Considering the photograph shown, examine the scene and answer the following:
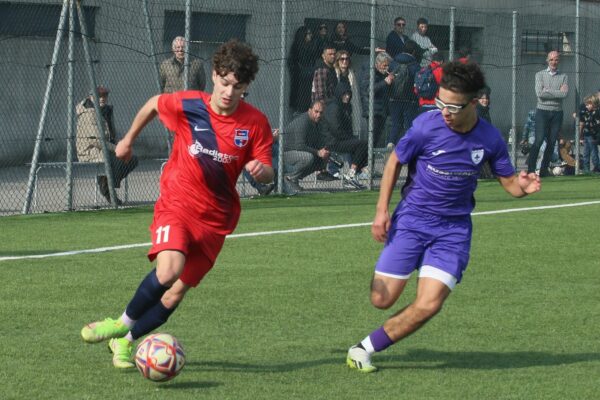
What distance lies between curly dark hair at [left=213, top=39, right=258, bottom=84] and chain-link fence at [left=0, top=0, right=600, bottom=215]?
8.58 meters

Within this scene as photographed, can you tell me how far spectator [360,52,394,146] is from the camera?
64.2 ft

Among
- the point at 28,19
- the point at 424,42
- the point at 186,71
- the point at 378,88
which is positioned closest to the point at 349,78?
the point at 378,88

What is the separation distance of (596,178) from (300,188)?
6500 mm

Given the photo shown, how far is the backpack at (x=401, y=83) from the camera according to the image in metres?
19.9

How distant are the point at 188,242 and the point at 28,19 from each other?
50.9 feet

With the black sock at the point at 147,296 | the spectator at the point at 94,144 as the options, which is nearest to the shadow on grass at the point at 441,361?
the black sock at the point at 147,296

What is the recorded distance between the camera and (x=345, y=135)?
19422mm

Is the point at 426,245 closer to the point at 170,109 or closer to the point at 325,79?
the point at 170,109

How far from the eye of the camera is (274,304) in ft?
31.4

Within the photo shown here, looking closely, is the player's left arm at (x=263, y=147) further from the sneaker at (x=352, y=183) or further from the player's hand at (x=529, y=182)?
the sneaker at (x=352, y=183)

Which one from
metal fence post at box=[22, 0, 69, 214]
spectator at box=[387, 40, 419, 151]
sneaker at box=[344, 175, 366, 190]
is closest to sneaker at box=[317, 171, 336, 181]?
sneaker at box=[344, 175, 366, 190]

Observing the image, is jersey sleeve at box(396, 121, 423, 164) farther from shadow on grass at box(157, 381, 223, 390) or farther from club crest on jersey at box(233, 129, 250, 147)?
shadow on grass at box(157, 381, 223, 390)

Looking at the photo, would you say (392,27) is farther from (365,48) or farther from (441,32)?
(365,48)

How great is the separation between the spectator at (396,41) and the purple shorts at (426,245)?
41.8ft
